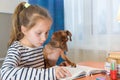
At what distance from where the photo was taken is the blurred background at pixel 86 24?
4.73ft

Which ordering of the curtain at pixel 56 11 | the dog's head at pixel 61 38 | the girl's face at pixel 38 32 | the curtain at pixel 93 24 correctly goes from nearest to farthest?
the girl's face at pixel 38 32
the dog's head at pixel 61 38
the curtain at pixel 93 24
the curtain at pixel 56 11

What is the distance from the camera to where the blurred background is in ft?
4.73

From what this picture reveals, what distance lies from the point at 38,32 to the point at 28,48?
11 centimetres

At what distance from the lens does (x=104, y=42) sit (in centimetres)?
148

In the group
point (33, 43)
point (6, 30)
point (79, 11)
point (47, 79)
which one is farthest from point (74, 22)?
point (47, 79)

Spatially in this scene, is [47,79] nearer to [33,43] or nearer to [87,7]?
[33,43]

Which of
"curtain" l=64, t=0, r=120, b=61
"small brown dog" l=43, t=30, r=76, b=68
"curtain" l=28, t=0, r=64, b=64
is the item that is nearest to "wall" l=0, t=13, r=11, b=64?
"curtain" l=28, t=0, r=64, b=64

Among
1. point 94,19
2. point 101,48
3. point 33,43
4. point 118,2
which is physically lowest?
point 101,48

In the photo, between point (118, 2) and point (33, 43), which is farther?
point (118, 2)

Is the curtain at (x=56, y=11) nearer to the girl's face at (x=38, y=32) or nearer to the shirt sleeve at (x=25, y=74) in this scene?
the girl's face at (x=38, y=32)

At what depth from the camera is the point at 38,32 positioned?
806mm

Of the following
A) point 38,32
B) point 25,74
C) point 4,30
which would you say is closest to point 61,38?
point 38,32

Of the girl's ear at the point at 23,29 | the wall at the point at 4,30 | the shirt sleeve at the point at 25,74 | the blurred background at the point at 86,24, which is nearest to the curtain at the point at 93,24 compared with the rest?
the blurred background at the point at 86,24

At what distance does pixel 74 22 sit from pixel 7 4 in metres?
0.65
